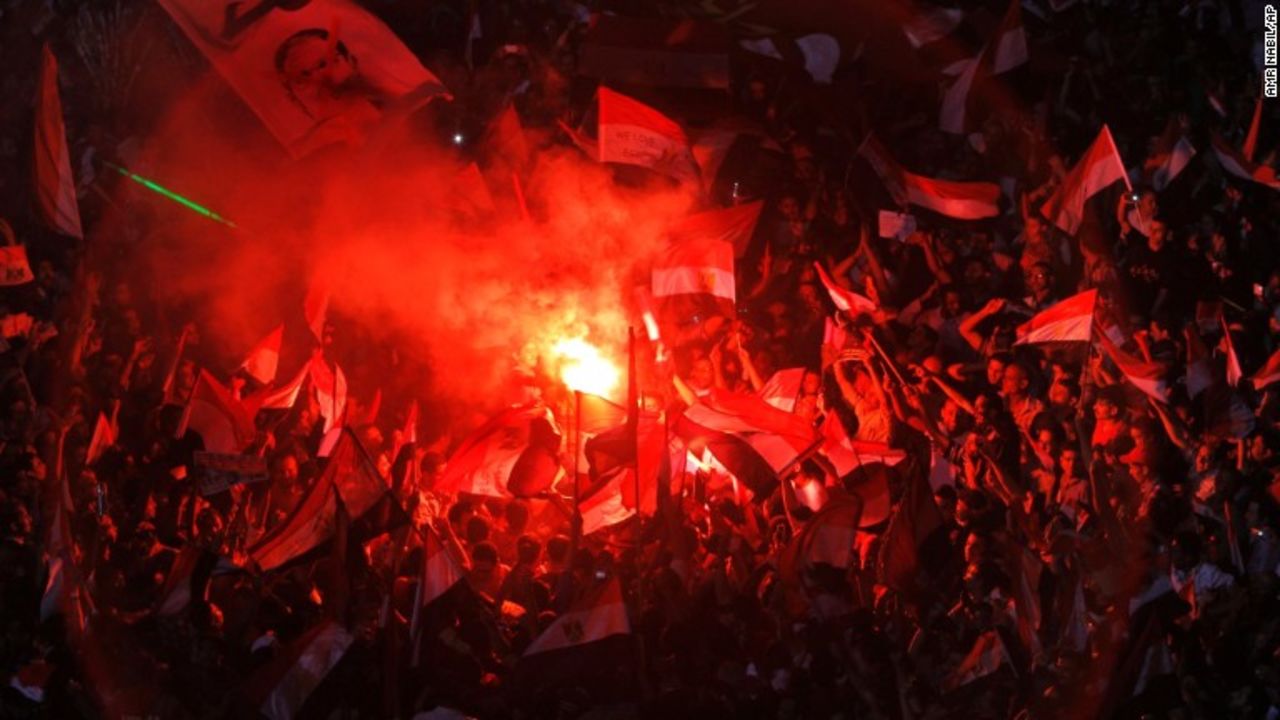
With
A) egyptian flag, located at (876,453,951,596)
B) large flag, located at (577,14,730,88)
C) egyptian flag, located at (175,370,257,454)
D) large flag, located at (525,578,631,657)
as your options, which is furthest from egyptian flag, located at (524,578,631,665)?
large flag, located at (577,14,730,88)

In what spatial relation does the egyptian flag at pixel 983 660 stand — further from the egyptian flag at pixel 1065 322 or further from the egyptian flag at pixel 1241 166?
the egyptian flag at pixel 1241 166

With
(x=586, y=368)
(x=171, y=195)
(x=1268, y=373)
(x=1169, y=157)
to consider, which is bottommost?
(x=586, y=368)

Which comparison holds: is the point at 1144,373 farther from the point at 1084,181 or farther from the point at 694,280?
the point at 694,280

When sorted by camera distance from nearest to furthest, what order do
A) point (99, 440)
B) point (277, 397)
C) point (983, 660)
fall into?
point (983, 660)
point (99, 440)
point (277, 397)

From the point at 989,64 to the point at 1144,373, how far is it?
113 inches

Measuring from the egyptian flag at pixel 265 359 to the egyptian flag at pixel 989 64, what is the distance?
4766mm

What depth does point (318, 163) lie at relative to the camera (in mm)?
13586

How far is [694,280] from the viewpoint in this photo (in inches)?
485

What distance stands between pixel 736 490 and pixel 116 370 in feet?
12.9

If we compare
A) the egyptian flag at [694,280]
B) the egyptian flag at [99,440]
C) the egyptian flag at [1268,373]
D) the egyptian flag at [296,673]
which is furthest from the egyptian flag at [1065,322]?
the egyptian flag at [99,440]

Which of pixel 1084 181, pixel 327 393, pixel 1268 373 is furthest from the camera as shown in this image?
pixel 327 393

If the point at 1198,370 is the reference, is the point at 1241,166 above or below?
above

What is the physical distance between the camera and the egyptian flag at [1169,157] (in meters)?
10.9

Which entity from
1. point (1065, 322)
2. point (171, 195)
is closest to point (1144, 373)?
point (1065, 322)
